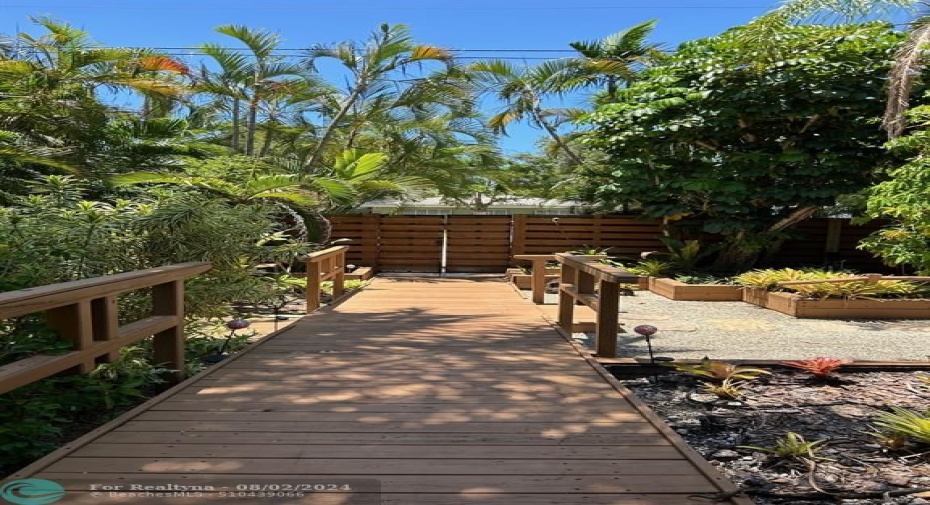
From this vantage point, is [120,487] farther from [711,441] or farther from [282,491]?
[711,441]

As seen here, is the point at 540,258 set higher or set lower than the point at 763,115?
lower

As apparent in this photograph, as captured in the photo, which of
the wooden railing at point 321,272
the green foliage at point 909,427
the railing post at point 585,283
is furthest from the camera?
the wooden railing at point 321,272

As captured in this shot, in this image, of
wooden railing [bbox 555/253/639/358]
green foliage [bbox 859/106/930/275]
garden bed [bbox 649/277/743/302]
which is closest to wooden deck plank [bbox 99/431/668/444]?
wooden railing [bbox 555/253/639/358]

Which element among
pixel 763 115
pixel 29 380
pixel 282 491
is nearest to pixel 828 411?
pixel 282 491

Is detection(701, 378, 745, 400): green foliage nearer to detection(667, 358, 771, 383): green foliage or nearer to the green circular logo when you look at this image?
detection(667, 358, 771, 383): green foliage

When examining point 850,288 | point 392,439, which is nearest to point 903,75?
point 850,288

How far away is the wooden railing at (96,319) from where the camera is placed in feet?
7.26

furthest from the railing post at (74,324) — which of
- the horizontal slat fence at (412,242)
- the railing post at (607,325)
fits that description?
the horizontal slat fence at (412,242)

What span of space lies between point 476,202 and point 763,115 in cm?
1030

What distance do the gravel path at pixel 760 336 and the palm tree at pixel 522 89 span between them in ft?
19.4

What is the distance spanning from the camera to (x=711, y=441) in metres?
2.75

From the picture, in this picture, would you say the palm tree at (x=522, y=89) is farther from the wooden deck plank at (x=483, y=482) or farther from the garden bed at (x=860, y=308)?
the wooden deck plank at (x=483, y=482)

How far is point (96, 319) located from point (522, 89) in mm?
10497

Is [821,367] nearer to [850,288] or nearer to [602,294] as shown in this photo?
[602,294]
